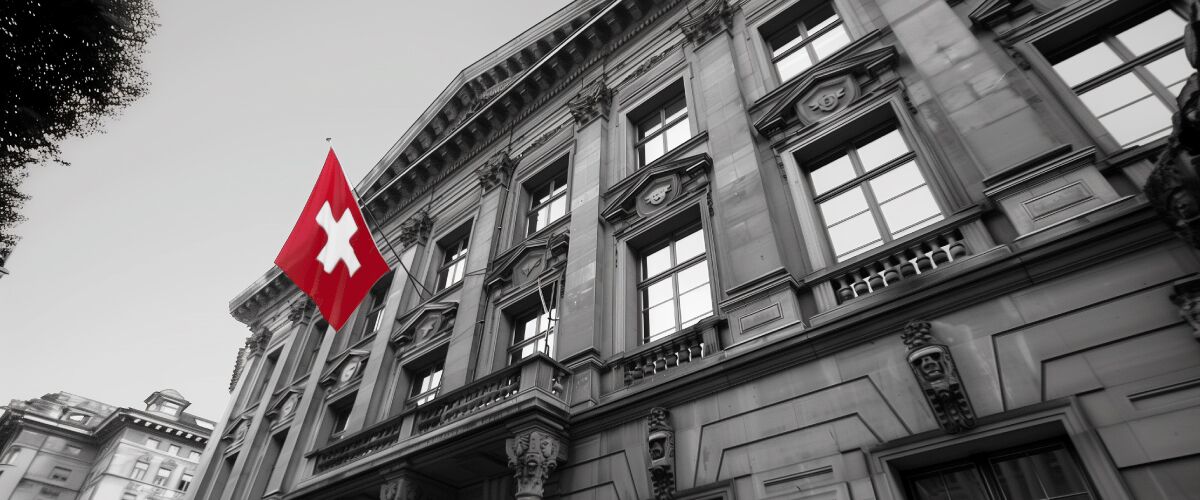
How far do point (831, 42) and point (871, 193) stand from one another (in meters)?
4.19

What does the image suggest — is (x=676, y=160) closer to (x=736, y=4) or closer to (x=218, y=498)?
(x=736, y=4)

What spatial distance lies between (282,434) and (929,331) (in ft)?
63.2

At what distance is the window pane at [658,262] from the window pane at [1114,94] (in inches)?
250

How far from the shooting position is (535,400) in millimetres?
8469

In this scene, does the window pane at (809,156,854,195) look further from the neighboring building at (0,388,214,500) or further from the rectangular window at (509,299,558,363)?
the neighboring building at (0,388,214,500)

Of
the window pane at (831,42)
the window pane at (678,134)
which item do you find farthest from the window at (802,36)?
the window pane at (678,134)

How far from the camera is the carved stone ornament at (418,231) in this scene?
62.2 ft

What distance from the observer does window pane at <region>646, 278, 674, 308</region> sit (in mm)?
10406

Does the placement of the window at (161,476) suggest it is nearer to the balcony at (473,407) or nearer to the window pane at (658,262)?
the balcony at (473,407)

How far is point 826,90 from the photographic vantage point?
10016 mm

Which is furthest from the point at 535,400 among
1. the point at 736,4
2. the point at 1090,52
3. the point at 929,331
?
the point at 736,4

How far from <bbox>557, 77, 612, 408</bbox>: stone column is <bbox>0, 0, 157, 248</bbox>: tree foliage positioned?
27.2 ft

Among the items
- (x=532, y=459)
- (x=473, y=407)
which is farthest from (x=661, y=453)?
(x=473, y=407)

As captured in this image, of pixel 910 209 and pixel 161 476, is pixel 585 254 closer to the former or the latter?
pixel 910 209
